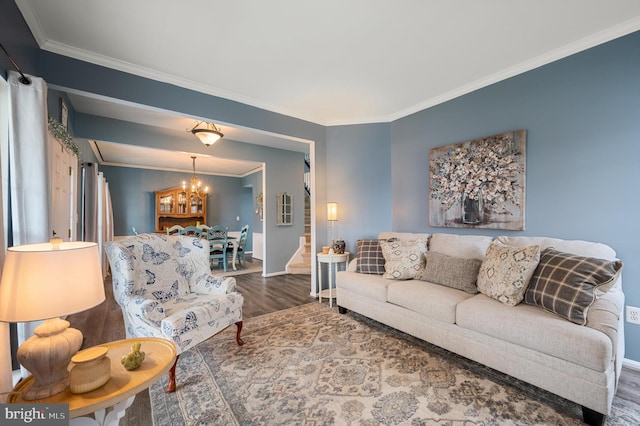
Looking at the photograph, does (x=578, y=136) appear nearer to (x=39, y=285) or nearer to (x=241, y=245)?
(x=39, y=285)

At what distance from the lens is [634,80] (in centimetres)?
217

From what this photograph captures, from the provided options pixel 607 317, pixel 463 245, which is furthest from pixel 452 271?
pixel 607 317

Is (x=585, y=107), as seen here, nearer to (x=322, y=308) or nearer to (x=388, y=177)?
(x=388, y=177)

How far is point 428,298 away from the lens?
245cm

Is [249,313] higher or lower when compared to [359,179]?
lower

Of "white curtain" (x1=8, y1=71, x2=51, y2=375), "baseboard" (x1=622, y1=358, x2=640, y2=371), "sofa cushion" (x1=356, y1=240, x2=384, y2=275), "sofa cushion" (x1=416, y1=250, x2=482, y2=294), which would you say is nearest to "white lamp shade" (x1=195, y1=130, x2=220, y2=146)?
"white curtain" (x1=8, y1=71, x2=51, y2=375)

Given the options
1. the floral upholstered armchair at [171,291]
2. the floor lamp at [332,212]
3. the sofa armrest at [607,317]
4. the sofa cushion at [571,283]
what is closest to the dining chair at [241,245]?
the floor lamp at [332,212]

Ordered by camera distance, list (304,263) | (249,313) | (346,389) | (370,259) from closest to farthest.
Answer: (346,389)
(370,259)
(249,313)
(304,263)

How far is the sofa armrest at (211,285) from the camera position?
263cm

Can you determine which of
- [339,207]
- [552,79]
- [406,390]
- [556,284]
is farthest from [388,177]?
[406,390]

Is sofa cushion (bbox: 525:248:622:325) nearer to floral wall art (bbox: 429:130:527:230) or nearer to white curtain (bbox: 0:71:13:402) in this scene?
floral wall art (bbox: 429:130:527:230)

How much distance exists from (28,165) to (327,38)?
244 cm

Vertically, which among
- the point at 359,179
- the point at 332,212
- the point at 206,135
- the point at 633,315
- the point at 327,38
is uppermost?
the point at 327,38

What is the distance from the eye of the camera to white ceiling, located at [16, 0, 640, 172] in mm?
1988
